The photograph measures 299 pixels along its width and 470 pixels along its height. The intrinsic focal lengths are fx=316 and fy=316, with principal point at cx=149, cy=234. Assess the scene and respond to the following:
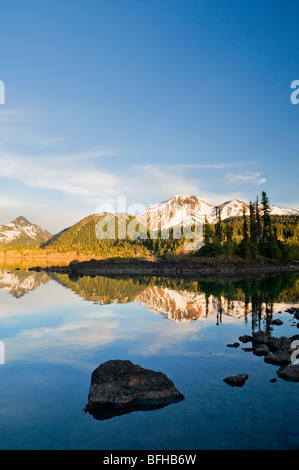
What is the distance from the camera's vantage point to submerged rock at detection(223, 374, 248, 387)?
595 inches

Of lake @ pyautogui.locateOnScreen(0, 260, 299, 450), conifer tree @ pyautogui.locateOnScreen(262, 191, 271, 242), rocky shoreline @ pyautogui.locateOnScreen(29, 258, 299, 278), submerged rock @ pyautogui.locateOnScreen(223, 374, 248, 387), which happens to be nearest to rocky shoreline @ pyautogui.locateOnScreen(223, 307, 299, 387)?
submerged rock @ pyautogui.locateOnScreen(223, 374, 248, 387)

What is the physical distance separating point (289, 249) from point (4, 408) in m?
123

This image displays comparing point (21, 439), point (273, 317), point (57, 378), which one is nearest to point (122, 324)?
point (57, 378)

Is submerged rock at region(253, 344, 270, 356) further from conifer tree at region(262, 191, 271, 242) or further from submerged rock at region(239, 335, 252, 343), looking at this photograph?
conifer tree at region(262, 191, 271, 242)

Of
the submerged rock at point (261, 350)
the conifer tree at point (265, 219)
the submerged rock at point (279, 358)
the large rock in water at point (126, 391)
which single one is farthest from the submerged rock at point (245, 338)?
the conifer tree at point (265, 219)

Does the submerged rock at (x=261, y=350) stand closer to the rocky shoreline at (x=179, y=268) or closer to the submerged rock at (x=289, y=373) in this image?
the submerged rock at (x=289, y=373)

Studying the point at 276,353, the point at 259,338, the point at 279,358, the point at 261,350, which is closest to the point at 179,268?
the point at 259,338

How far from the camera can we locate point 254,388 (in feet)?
48.2

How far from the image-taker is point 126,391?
13438 millimetres

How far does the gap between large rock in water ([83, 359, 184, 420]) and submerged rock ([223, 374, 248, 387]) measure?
2862 millimetres

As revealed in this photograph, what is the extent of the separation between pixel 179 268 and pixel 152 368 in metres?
87.2

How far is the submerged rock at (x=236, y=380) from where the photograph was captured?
1511cm

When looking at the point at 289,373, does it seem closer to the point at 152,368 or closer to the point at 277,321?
the point at 152,368

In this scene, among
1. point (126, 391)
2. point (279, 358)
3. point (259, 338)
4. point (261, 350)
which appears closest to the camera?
point (126, 391)
